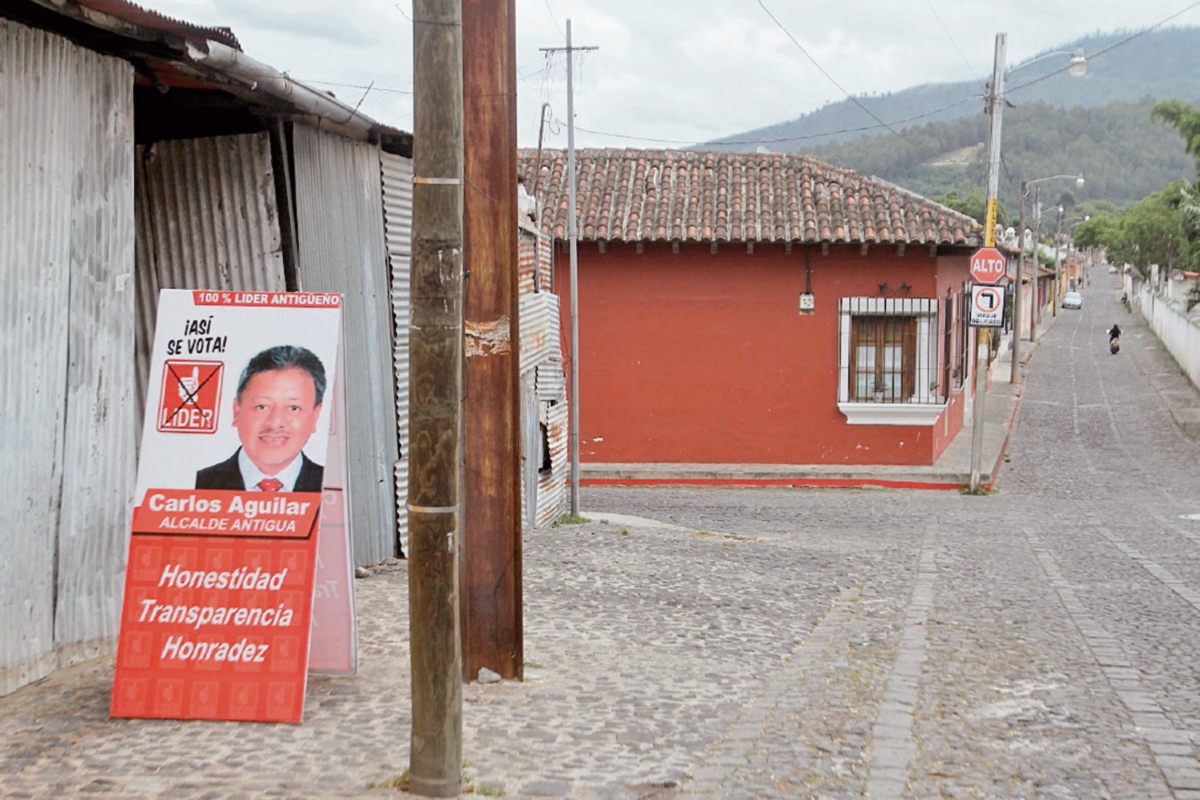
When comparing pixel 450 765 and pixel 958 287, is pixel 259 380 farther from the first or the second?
pixel 958 287

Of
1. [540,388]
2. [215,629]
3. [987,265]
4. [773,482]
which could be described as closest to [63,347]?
[215,629]

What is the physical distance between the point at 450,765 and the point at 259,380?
1.94m

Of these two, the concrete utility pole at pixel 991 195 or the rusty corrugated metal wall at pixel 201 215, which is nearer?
the rusty corrugated metal wall at pixel 201 215

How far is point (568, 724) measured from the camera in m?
5.67

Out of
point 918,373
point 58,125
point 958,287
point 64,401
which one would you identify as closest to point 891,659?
point 64,401

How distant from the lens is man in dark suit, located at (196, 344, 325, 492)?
17.7 ft

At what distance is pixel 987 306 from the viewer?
1945 centimetres

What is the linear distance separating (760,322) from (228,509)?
1704 centimetres

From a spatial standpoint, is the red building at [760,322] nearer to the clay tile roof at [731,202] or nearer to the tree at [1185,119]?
the clay tile roof at [731,202]

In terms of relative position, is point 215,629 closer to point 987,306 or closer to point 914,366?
point 987,306

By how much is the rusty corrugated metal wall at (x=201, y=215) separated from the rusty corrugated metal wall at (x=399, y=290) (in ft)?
5.42

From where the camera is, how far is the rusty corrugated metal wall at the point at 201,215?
26.0 ft

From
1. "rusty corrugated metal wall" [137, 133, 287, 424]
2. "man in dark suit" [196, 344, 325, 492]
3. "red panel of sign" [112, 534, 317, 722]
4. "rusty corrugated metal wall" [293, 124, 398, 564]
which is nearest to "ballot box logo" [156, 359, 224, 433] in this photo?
"man in dark suit" [196, 344, 325, 492]

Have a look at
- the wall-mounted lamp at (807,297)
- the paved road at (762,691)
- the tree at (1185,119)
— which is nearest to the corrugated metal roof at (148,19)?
the paved road at (762,691)
